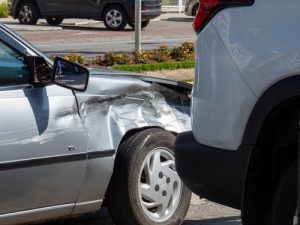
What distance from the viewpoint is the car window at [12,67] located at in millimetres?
5285

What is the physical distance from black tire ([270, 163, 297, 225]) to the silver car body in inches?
65.1

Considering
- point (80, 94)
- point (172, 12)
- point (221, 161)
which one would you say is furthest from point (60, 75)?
point (172, 12)

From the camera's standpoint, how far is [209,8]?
4.27 m

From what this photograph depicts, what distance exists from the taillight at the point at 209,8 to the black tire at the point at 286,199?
86 centimetres

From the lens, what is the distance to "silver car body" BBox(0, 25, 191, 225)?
502cm

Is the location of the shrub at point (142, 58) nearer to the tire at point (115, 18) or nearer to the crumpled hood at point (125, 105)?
the crumpled hood at point (125, 105)

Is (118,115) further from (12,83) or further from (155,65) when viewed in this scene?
(155,65)

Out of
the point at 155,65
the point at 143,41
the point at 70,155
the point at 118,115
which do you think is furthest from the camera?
the point at 143,41

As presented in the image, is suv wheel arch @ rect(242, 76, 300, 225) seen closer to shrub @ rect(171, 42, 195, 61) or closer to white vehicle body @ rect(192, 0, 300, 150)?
white vehicle body @ rect(192, 0, 300, 150)

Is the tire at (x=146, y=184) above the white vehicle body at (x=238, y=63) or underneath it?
underneath

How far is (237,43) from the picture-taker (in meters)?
4.11

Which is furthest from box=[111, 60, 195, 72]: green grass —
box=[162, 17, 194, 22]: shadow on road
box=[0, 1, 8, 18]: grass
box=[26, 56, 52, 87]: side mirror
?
box=[162, 17, 194, 22]: shadow on road

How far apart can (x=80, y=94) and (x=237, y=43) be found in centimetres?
160

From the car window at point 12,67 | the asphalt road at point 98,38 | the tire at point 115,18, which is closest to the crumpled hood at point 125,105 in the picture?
the car window at point 12,67
